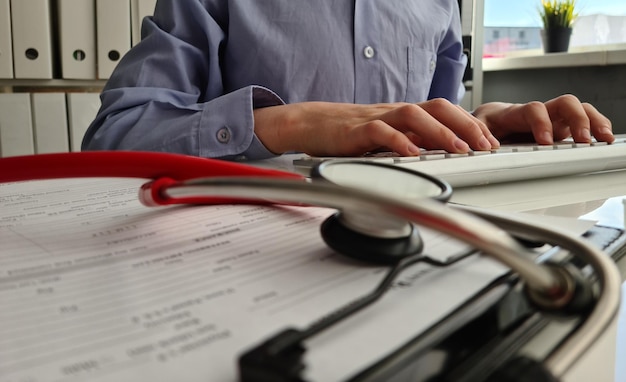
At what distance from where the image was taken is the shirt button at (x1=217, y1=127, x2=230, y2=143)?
25.5 inches

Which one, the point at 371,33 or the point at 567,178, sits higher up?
the point at 371,33

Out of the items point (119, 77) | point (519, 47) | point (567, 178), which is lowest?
point (567, 178)

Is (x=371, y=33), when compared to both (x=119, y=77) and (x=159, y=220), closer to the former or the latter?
(x=119, y=77)

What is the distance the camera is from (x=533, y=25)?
195 cm

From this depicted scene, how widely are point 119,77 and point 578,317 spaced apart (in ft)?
2.42

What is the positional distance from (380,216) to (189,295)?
0.08m

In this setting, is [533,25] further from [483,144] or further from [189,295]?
[189,295]

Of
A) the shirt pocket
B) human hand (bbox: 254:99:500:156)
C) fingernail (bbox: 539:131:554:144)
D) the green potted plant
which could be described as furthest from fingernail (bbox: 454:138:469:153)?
the green potted plant

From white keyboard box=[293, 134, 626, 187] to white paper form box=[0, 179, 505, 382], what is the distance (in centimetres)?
19

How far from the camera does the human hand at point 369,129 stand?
514mm

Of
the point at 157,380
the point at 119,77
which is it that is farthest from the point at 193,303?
the point at 119,77

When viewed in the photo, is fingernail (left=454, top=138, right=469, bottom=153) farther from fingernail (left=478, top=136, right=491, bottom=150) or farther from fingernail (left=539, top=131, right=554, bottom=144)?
fingernail (left=539, top=131, right=554, bottom=144)

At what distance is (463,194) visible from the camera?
449mm

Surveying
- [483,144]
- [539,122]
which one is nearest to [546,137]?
[539,122]
